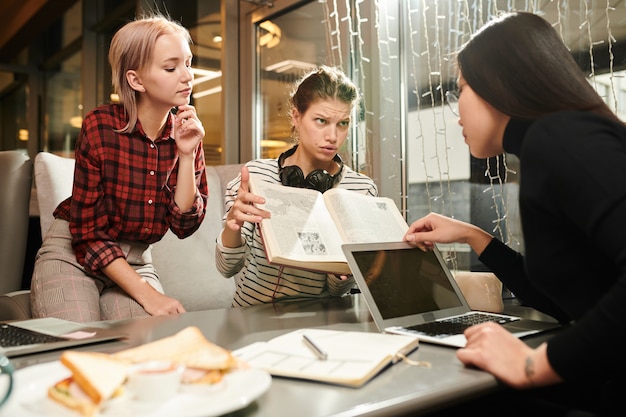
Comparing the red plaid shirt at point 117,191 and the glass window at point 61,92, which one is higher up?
the glass window at point 61,92

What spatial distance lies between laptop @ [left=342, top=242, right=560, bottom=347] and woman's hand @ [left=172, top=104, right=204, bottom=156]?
0.68 metres

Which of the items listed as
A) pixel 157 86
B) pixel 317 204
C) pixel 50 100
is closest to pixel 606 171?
pixel 317 204

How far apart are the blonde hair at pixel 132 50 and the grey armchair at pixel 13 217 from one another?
21.8 inches

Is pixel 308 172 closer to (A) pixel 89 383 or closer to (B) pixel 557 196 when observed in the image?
(B) pixel 557 196

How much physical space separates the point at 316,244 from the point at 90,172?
70 cm

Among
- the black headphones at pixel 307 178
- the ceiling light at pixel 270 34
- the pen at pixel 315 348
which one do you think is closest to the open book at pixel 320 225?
the black headphones at pixel 307 178

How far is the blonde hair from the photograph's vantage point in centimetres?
150

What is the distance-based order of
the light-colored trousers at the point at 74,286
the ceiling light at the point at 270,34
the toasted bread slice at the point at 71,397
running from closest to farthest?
1. the toasted bread slice at the point at 71,397
2. the light-colored trousers at the point at 74,286
3. the ceiling light at the point at 270,34

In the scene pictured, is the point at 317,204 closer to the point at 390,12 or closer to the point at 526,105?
the point at 526,105

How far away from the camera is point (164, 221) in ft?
5.21

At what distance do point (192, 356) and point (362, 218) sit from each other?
632mm

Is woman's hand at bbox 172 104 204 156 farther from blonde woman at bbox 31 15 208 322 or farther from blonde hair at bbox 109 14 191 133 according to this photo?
blonde hair at bbox 109 14 191 133

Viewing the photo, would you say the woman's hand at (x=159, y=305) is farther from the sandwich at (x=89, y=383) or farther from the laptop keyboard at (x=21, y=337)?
the sandwich at (x=89, y=383)

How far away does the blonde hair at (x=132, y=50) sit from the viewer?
1.50 m
